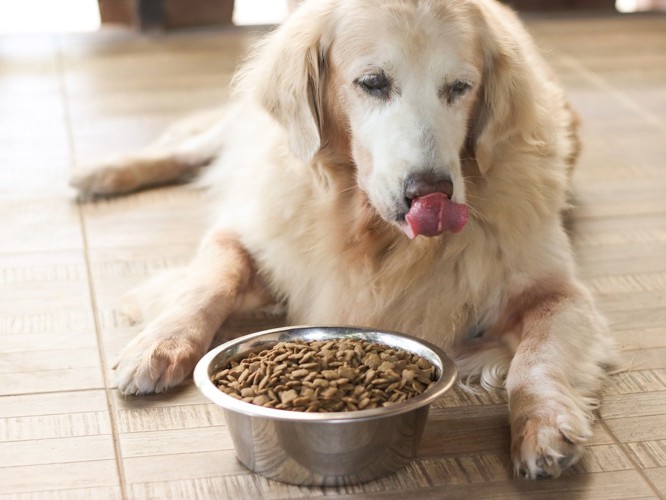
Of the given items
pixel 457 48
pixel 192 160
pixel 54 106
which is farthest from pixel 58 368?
pixel 54 106

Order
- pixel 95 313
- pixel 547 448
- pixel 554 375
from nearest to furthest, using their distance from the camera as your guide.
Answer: pixel 547 448
pixel 554 375
pixel 95 313

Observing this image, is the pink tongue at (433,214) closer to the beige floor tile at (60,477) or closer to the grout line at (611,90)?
the beige floor tile at (60,477)

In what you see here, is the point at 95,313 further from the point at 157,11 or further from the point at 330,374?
the point at 157,11

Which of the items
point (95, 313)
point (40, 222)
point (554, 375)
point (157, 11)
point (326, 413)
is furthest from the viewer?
point (157, 11)

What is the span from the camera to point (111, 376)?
2322mm

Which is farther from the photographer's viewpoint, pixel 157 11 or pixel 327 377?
pixel 157 11

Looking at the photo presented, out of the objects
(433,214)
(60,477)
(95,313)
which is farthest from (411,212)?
(95,313)

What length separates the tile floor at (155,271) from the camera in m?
1.96

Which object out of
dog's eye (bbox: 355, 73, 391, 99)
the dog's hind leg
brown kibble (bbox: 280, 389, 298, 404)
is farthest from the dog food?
the dog's hind leg

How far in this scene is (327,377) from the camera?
193cm

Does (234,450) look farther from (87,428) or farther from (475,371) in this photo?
(475,371)

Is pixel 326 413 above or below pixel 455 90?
below

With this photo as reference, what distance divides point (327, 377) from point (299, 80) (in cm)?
71

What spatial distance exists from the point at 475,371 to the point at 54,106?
253cm
